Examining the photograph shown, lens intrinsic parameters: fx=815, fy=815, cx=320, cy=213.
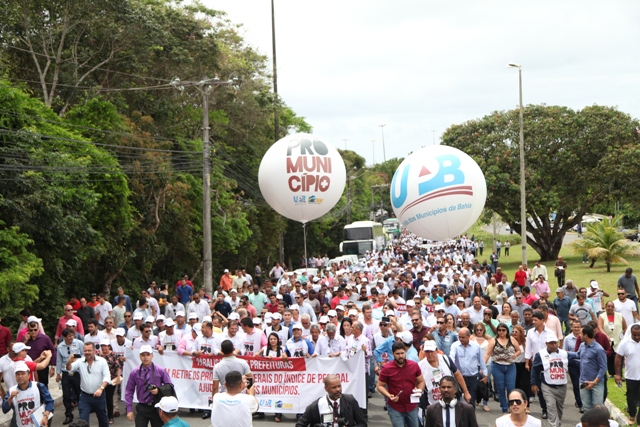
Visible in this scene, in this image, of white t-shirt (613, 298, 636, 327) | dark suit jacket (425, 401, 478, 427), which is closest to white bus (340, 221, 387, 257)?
white t-shirt (613, 298, 636, 327)

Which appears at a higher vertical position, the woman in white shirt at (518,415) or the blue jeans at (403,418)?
the woman in white shirt at (518,415)

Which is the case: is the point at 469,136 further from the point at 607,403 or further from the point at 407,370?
the point at 407,370

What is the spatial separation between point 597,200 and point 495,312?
1348 inches

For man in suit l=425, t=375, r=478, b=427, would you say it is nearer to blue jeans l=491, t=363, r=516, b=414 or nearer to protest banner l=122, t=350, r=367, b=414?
blue jeans l=491, t=363, r=516, b=414

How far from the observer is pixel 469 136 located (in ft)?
159

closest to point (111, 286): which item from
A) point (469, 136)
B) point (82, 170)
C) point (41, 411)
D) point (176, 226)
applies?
point (176, 226)

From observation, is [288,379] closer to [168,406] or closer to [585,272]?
[168,406]

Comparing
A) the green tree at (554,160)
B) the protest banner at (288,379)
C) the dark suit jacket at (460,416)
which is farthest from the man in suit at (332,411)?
the green tree at (554,160)

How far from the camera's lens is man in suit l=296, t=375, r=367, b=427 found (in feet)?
25.0

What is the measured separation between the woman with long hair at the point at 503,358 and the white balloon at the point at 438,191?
6.96 meters

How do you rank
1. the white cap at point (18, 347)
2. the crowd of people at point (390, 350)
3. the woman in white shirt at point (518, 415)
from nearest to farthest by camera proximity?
the woman in white shirt at point (518, 415), the crowd of people at point (390, 350), the white cap at point (18, 347)

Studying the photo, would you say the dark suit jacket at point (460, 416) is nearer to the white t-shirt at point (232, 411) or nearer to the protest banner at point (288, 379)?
the white t-shirt at point (232, 411)

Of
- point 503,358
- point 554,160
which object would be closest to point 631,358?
point 503,358

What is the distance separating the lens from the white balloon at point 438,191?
18766 mm
